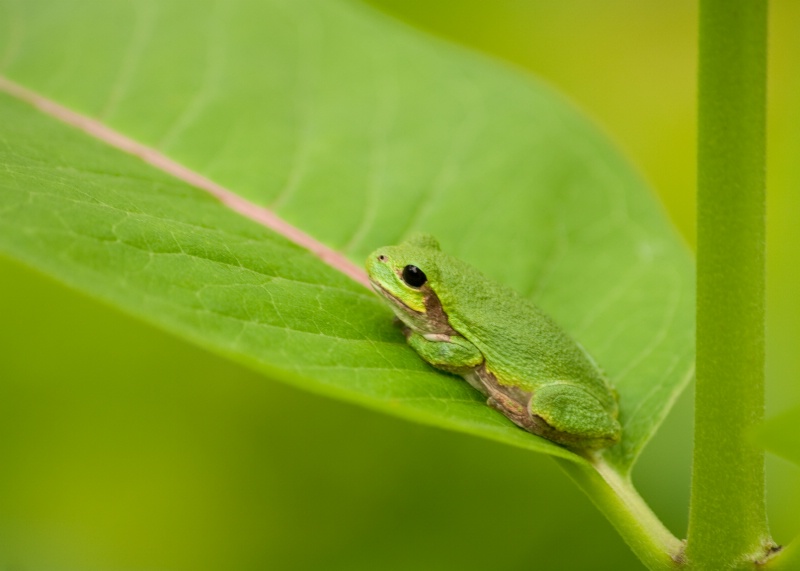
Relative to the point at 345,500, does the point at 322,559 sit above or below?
below

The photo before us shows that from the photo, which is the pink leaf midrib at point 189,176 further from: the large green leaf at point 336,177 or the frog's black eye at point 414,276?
the frog's black eye at point 414,276

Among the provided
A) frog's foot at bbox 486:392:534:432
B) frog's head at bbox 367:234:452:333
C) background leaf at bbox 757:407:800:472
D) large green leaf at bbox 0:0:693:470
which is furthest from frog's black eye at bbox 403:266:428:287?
background leaf at bbox 757:407:800:472

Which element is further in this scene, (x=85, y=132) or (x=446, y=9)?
(x=446, y=9)

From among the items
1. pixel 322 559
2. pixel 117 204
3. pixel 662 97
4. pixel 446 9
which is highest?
pixel 446 9

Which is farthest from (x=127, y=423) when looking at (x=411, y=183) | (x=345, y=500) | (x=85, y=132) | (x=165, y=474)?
(x=411, y=183)

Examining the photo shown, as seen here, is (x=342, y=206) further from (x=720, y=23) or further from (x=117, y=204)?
(x=720, y=23)

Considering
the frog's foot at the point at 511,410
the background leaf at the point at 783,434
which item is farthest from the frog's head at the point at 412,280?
the background leaf at the point at 783,434

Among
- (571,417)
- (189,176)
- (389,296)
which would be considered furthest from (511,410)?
(189,176)
